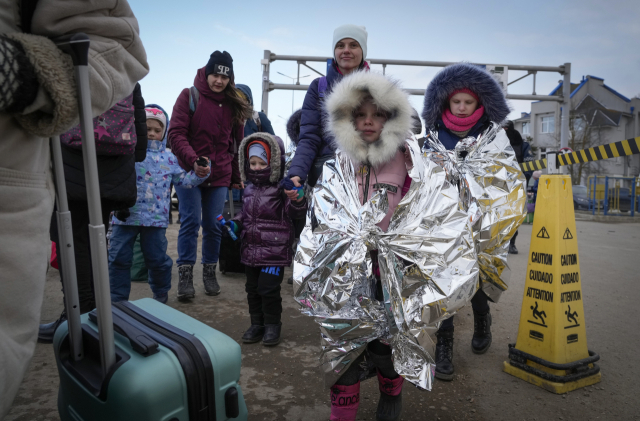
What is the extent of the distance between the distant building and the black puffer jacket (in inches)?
1356

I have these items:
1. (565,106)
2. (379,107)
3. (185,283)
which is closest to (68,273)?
(379,107)

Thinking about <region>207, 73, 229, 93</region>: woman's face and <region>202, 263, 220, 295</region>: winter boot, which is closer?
<region>207, 73, 229, 93</region>: woman's face

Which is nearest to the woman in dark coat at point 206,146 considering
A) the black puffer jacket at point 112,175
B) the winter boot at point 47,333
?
the black puffer jacket at point 112,175

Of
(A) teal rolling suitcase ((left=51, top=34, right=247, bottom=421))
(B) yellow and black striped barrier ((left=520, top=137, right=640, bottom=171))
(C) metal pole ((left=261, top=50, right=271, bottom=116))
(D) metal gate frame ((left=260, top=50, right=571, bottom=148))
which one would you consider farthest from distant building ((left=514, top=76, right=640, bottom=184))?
(A) teal rolling suitcase ((left=51, top=34, right=247, bottom=421))

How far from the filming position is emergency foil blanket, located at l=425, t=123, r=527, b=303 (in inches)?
94.4

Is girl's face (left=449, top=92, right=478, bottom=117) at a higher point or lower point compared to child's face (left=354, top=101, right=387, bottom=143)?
higher

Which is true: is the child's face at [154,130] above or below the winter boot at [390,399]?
above

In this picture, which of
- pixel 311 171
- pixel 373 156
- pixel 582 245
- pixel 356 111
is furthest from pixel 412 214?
pixel 582 245

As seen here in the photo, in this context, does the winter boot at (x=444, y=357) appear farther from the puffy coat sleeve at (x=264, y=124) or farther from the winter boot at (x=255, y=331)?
the puffy coat sleeve at (x=264, y=124)

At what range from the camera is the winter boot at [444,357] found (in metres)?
2.50

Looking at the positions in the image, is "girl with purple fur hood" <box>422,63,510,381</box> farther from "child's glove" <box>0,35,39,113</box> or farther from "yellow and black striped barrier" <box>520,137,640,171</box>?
"child's glove" <box>0,35,39,113</box>

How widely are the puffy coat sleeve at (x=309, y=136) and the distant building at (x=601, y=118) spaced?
33.7 meters

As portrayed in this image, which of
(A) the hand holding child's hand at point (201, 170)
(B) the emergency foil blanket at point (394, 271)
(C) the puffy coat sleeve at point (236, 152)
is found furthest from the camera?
(C) the puffy coat sleeve at point (236, 152)

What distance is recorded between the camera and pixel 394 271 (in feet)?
6.01
